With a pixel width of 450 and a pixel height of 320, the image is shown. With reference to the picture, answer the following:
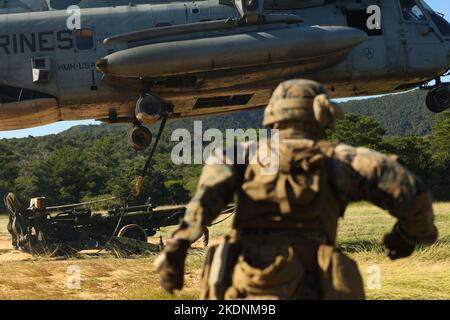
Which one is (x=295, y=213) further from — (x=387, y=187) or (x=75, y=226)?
(x=75, y=226)

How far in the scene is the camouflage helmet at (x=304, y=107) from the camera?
4199mm

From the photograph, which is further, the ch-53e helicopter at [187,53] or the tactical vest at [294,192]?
the ch-53e helicopter at [187,53]

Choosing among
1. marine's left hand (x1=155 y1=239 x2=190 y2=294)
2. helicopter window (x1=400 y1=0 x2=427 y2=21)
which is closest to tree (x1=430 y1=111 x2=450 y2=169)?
helicopter window (x1=400 y1=0 x2=427 y2=21)

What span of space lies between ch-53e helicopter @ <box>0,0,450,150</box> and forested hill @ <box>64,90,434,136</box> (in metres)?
104

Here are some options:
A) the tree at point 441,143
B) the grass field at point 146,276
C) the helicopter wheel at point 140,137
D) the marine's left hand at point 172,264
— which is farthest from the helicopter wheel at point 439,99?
the tree at point 441,143

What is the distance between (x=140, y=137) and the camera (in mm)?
15617

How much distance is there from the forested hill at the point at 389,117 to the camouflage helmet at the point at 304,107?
115 metres

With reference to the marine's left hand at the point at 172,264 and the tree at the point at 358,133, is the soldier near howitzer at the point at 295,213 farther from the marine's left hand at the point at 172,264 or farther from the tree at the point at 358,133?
the tree at the point at 358,133

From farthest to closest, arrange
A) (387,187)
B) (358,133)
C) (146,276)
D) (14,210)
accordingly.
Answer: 1. (358,133)
2. (14,210)
3. (146,276)
4. (387,187)

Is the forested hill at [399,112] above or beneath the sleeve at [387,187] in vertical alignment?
beneath

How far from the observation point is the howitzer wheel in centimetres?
1485

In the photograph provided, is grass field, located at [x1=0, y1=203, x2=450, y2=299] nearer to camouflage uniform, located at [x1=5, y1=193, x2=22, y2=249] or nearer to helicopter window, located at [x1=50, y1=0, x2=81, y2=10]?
camouflage uniform, located at [x1=5, y1=193, x2=22, y2=249]

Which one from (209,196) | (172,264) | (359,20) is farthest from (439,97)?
(172,264)

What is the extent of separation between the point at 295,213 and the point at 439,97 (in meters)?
13.2
